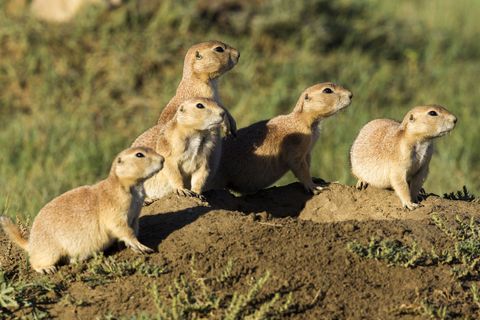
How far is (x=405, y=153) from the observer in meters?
7.27

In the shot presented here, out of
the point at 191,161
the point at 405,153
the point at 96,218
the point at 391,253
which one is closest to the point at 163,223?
the point at 96,218

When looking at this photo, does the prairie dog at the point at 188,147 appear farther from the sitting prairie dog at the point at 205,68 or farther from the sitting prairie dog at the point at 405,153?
the sitting prairie dog at the point at 405,153

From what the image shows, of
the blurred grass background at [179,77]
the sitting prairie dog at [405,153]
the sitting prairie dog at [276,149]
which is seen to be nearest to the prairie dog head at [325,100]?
the sitting prairie dog at [276,149]

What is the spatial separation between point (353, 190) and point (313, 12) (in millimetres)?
7657

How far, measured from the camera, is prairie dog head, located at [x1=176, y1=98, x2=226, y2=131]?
23.0ft

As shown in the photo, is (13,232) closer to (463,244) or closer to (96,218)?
(96,218)

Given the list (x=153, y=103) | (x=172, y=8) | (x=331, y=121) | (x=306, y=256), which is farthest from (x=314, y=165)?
(x=306, y=256)

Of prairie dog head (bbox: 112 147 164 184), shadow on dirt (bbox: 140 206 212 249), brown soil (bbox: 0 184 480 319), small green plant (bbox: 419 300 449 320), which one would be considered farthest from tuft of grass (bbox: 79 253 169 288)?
small green plant (bbox: 419 300 449 320)

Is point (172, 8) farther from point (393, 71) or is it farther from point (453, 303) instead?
point (453, 303)

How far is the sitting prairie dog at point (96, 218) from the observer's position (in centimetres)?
601

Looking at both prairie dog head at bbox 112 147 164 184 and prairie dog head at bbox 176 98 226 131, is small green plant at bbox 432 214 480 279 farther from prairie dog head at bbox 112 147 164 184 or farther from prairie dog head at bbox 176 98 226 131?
prairie dog head at bbox 112 147 164 184

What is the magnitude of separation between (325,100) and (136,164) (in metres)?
2.40

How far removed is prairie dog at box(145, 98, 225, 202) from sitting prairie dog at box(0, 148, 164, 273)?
104 cm

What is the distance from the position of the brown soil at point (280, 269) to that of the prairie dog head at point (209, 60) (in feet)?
5.71
